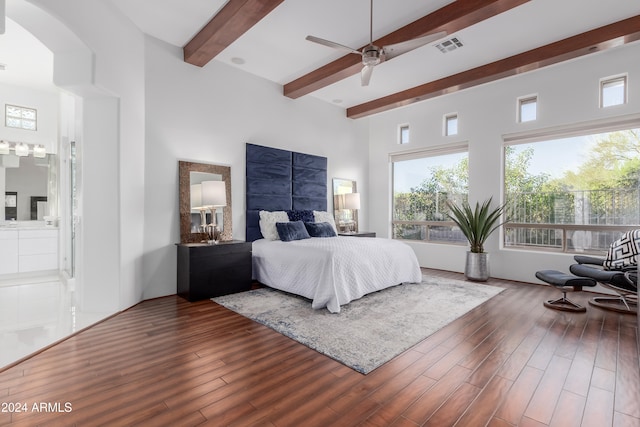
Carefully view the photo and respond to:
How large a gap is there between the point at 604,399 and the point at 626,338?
1.31 m

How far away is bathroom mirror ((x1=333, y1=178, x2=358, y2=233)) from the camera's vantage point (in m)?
6.32

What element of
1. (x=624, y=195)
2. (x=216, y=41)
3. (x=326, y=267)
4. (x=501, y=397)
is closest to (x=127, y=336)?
(x=326, y=267)

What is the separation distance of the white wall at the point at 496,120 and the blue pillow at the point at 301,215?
7.27 feet

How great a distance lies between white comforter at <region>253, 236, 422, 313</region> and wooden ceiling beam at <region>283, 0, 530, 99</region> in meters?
2.46

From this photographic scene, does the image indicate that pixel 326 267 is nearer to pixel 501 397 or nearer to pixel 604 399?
pixel 501 397

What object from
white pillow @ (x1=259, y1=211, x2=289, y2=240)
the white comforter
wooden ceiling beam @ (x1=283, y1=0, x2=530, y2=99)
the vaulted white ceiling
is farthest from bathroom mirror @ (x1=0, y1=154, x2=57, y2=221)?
wooden ceiling beam @ (x1=283, y1=0, x2=530, y2=99)

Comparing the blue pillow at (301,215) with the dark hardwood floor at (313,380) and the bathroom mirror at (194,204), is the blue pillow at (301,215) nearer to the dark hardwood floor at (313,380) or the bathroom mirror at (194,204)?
the bathroom mirror at (194,204)

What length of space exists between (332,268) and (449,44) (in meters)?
3.24

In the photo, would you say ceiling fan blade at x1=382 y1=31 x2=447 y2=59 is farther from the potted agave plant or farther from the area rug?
the potted agave plant

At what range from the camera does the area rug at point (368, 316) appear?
8.07 feet

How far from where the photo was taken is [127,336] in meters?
2.70

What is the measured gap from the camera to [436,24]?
3316 mm

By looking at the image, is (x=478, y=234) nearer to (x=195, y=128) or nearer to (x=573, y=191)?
(x=573, y=191)

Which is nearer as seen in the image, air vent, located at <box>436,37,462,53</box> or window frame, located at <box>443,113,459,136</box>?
air vent, located at <box>436,37,462,53</box>
